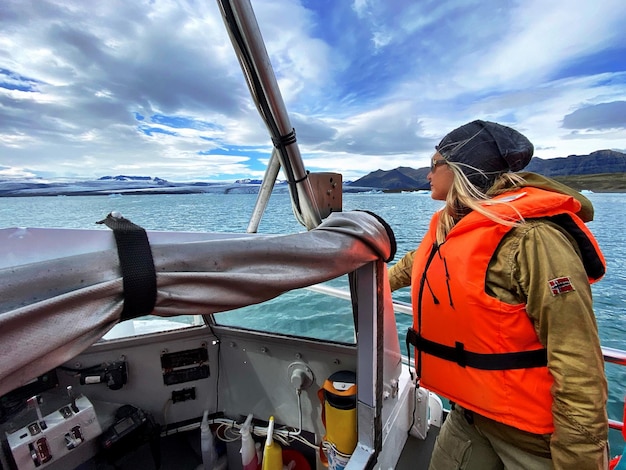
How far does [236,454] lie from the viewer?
2.51 metres

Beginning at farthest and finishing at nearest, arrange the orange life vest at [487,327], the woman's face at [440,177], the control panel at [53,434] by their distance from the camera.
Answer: the control panel at [53,434], the woman's face at [440,177], the orange life vest at [487,327]

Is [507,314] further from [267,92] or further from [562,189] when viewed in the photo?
[267,92]

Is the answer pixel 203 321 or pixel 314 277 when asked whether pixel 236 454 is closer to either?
pixel 203 321

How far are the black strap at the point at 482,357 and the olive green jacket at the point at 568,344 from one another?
0.10 meters

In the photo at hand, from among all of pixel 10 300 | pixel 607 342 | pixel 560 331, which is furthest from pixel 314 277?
pixel 607 342

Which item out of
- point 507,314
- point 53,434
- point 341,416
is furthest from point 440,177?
point 53,434

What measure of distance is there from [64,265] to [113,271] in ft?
0.32

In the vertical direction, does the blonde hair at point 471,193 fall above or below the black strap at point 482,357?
above

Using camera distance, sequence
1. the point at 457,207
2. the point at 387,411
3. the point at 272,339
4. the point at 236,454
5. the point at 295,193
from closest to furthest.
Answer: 1. the point at 457,207
2. the point at 387,411
3. the point at 295,193
4. the point at 272,339
5. the point at 236,454

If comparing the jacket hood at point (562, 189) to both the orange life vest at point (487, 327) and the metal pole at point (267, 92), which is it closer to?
the orange life vest at point (487, 327)

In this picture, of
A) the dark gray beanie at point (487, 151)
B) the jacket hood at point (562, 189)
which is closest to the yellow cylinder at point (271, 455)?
the dark gray beanie at point (487, 151)

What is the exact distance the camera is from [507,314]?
136 centimetres

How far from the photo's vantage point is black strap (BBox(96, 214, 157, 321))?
76 cm

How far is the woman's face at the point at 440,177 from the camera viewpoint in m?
1.65
